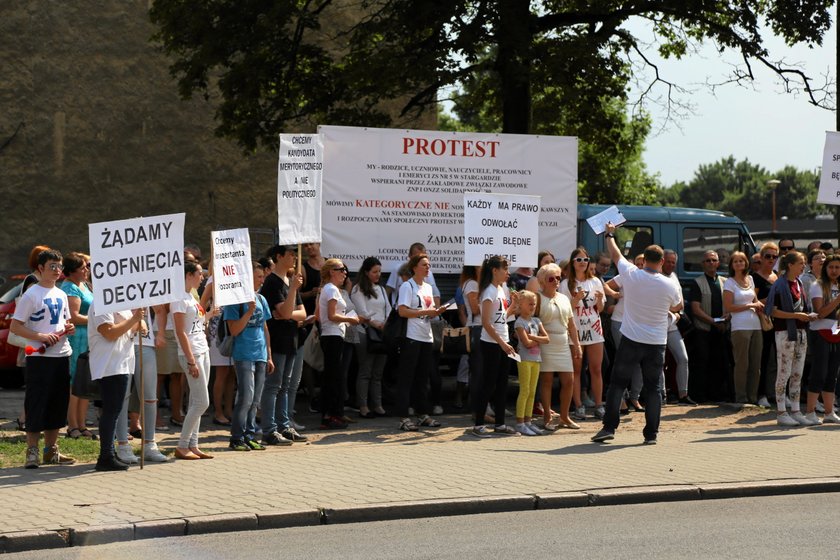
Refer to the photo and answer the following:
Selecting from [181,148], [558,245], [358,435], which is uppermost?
[181,148]

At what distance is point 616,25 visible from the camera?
22.0 metres

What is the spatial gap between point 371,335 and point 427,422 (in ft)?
4.08

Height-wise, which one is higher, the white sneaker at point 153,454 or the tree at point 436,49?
the tree at point 436,49

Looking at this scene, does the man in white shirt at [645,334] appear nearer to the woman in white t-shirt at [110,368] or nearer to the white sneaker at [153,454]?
the white sneaker at [153,454]

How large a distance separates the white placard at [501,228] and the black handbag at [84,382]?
4.51 m

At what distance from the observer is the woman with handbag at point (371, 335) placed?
44.5 feet

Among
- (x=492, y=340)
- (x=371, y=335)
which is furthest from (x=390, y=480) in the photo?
(x=371, y=335)

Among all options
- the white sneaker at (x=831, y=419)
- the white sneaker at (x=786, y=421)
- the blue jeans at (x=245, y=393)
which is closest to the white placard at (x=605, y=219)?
the white sneaker at (x=786, y=421)

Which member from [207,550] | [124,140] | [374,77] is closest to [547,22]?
[374,77]

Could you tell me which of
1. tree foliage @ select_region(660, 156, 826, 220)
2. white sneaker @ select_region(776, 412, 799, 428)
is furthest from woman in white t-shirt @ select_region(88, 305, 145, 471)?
tree foliage @ select_region(660, 156, 826, 220)

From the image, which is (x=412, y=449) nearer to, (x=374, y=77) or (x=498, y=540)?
(x=498, y=540)

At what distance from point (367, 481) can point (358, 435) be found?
9.69 feet

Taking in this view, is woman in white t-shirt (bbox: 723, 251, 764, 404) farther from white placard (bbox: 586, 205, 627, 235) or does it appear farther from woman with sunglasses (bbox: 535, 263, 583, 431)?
woman with sunglasses (bbox: 535, 263, 583, 431)

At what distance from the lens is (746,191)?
13250 cm
